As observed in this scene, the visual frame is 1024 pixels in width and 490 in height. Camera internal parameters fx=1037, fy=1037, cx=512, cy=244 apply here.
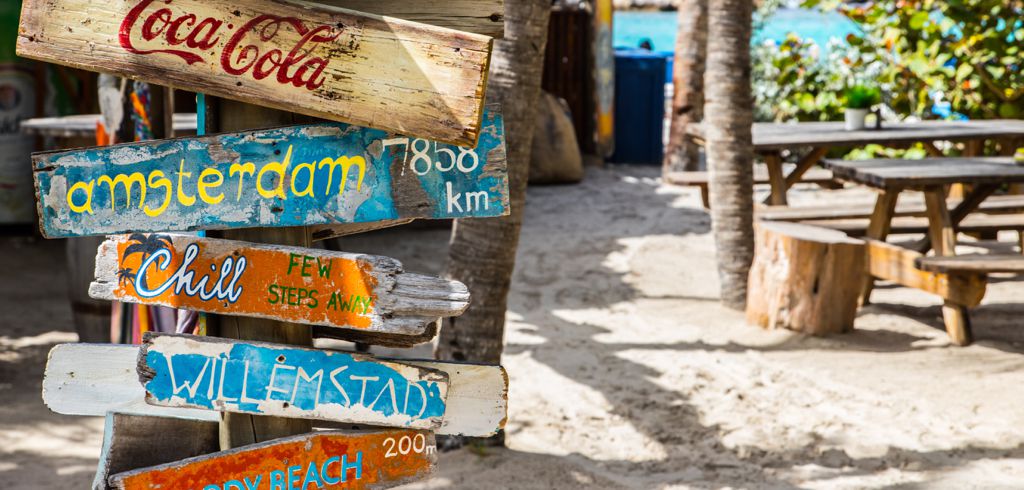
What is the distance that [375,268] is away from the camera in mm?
1934

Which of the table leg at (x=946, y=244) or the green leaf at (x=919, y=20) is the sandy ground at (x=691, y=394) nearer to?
the table leg at (x=946, y=244)

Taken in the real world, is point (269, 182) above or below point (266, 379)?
above

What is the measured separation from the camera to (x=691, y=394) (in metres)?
4.71

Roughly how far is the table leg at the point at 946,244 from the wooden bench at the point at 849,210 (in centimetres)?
70

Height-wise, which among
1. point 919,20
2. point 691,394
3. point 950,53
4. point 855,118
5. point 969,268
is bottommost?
point 691,394

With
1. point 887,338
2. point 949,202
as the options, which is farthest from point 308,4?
point 949,202

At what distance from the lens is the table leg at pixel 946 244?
16.9 feet

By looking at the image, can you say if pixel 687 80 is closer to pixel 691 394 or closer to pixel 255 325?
pixel 691 394

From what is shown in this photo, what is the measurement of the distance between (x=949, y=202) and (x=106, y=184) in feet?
20.9

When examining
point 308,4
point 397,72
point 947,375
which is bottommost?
point 947,375

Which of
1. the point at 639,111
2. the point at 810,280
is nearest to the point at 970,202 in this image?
the point at 810,280

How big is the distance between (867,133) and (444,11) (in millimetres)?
5219

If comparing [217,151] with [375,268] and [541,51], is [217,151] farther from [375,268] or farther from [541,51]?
[541,51]

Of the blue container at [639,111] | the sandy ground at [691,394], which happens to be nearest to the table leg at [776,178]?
the sandy ground at [691,394]
